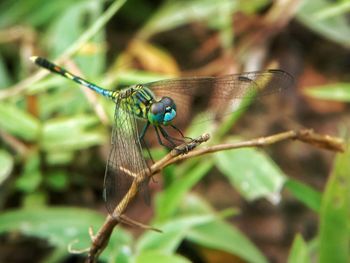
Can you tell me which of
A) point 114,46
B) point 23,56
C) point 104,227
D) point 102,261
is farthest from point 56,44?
point 104,227

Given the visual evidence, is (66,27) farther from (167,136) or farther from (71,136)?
(167,136)

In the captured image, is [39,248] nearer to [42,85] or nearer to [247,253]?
[42,85]

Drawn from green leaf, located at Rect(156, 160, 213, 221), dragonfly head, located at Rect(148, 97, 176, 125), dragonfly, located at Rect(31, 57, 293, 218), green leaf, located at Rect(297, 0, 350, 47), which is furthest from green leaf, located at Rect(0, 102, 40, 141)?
Result: green leaf, located at Rect(297, 0, 350, 47)

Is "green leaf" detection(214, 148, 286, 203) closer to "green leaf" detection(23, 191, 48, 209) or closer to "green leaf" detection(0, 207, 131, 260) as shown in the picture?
"green leaf" detection(0, 207, 131, 260)

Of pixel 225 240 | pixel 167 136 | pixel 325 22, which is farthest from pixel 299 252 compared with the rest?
pixel 325 22

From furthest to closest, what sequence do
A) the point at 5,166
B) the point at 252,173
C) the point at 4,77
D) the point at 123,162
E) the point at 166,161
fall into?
the point at 4,77 < the point at 252,173 < the point at 5,166 < the point at 123,162 < the point at 166,161

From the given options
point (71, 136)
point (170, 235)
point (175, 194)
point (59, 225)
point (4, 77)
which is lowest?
point (170, 235)

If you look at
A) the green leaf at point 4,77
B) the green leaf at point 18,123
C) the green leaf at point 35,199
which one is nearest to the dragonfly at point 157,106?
the green leaf at point 18,123
